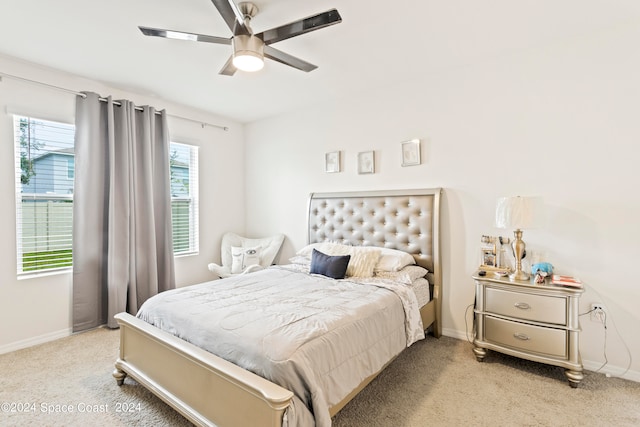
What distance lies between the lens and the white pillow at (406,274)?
2.73 metres

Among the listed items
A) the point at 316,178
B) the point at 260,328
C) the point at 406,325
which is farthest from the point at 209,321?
the point at 316,178

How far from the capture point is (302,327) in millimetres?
1709

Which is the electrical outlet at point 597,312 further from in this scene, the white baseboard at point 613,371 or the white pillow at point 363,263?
the white pillow at point 363,263

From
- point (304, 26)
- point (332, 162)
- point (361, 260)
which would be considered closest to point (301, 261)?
point (361, 260)

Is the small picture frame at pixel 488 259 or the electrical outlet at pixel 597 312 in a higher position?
the small picture frame at pixel 488 259

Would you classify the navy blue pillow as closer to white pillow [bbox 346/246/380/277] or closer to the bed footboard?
white pillow [bbox 346/246/380/277]

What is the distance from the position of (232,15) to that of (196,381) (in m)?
2.07

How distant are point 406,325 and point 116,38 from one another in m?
3.16

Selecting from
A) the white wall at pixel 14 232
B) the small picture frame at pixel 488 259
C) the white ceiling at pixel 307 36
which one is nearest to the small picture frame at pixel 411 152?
the white ceiling at pixel 307 36

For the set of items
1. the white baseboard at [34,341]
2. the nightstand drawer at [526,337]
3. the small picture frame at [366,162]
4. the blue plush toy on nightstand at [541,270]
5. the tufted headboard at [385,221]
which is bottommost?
the white baseboard at [34,341]

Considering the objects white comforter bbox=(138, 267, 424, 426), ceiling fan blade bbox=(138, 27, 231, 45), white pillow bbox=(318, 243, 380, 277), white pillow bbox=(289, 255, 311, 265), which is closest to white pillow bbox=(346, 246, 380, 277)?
white pillow bbox=(318, 243, 380, 277)

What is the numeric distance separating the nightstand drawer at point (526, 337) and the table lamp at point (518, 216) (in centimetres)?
37

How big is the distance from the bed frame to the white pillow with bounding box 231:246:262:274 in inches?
30.6

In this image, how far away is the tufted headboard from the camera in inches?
122
